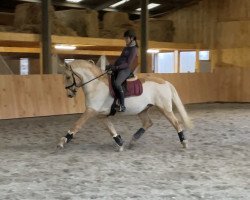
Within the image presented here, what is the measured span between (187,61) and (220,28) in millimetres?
2765

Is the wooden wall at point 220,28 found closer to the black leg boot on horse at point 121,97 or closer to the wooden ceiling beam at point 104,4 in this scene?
the wooden ceiling beam at point 104,4

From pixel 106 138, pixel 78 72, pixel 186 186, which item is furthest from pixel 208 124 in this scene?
pixel 186 186

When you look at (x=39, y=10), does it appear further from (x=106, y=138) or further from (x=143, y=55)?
(x=106, y=138)

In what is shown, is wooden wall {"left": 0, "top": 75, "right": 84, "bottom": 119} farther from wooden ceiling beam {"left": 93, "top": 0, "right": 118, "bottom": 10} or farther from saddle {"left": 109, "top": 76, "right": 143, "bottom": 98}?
wooden ceiling beam {"left": 93, "top": 0, "right": 118, "bottom": 10}

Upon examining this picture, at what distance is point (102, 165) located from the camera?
6395mm

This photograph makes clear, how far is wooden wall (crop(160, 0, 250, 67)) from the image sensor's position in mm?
21688

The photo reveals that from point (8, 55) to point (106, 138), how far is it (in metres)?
14.5

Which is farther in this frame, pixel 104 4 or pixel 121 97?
pixel 104 4

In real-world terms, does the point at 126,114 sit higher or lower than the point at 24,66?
lower

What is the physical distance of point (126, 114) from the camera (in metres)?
7.88

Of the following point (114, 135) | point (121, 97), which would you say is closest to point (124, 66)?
point (121, 97)

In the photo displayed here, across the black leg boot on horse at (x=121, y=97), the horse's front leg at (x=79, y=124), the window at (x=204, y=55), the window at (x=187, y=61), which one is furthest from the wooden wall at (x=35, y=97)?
the window at (x=187, y=61)

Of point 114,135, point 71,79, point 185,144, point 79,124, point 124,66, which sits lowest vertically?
point 185,144

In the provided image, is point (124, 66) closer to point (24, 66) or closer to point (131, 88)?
point (131, 88)
